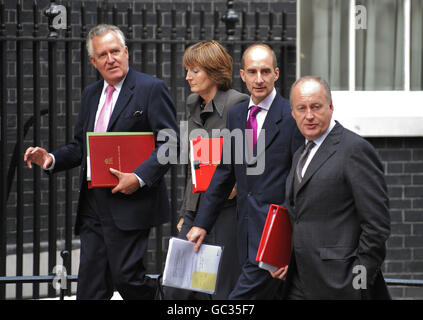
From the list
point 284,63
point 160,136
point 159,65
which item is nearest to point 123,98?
point 160,136

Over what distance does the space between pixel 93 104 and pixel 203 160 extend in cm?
79

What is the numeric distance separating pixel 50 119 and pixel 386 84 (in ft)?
11.5

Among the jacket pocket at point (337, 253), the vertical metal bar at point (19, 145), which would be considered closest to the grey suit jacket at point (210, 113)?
the jacket pocket at point (337, 253)

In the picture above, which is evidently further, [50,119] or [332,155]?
[50,119]

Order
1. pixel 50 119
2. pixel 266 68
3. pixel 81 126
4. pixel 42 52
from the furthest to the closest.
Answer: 1. pixel 42 52
2. pixel 50 119
3. pixel 81 126
4. pixel 266 68

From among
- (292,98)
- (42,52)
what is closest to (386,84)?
(42,52)

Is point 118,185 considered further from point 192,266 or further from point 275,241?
point 275,241

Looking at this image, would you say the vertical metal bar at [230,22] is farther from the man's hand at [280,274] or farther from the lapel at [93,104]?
the man's hand at [280,274]

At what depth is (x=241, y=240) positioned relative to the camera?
16.8 ft

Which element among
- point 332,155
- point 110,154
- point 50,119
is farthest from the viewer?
point 50,119

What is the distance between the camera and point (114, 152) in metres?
5.43

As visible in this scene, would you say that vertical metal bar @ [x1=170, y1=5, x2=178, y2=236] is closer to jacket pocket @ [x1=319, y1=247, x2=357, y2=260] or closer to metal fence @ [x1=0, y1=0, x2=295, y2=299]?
metal fence @ [x1=0, y1=0, x2=295, y2=299]

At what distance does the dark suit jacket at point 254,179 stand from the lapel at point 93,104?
903mm

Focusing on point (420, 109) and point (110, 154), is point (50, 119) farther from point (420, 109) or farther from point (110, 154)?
point (420, 109)
